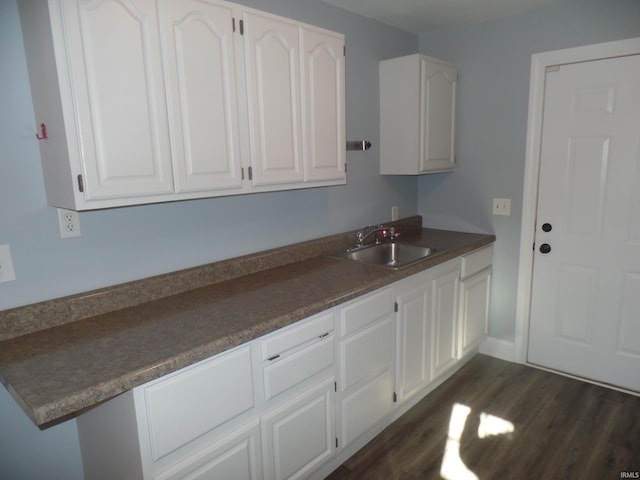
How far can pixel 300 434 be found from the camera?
178 centimetres

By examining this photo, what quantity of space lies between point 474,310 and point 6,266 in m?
2.64

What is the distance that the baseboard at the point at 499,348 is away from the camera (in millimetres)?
3146

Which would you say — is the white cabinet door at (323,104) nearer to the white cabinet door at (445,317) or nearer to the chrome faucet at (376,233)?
the chrome faucet at (376,233)

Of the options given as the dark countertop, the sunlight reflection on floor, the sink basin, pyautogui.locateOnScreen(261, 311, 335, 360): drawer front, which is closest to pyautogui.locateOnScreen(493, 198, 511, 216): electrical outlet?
the sink basin

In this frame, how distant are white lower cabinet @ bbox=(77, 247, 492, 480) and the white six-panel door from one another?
0.78m

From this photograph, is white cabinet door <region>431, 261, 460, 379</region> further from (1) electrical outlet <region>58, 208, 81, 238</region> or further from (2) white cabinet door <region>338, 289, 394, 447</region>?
(1) electrical outlet <region>58, 208, 81, 238</region>

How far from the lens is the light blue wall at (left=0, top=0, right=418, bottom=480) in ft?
4.89

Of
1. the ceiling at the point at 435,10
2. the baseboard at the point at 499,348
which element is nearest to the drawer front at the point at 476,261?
the baseboard at the point at 499,348

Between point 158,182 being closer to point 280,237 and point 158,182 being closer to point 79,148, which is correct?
point 79,148

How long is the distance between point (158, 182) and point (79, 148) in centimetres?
28

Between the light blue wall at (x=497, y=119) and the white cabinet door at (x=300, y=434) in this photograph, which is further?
the light blue wall at (x=497, y=119)

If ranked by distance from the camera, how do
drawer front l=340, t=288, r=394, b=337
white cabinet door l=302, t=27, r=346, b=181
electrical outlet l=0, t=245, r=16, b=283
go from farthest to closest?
white cabinet door l=302, t=27, r=346, b=181 < drawer front l=340, t=288, r=394, b=337 < electrical outlet l=0, t=245, r=16, b=283

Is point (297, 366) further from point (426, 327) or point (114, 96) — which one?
point (114, 96)

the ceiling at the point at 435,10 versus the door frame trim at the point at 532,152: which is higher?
the ceiling at the point at 435,10
